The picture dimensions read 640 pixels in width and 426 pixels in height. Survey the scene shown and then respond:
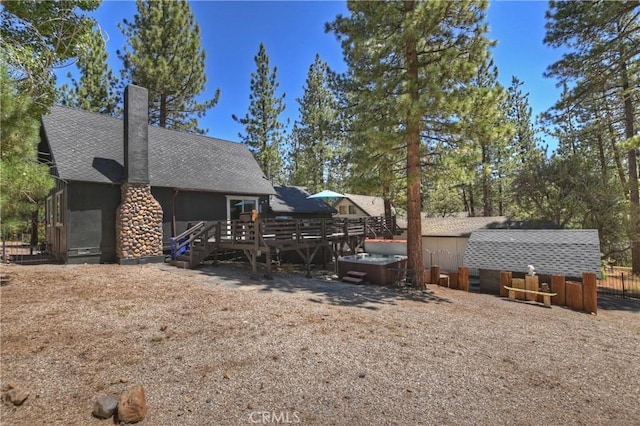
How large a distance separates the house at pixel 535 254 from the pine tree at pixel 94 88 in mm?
23359

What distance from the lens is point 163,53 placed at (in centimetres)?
1934

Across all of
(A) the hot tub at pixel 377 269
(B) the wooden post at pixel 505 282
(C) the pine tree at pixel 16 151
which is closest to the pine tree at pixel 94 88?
(C) the pine tree at pixel 16 151

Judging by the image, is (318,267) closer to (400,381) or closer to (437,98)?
(437,98)

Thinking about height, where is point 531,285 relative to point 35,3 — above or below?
below

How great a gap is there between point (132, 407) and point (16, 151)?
545 cm

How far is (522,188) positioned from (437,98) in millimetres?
12891

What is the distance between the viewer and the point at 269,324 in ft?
18.8

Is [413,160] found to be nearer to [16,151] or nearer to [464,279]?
[464,279]

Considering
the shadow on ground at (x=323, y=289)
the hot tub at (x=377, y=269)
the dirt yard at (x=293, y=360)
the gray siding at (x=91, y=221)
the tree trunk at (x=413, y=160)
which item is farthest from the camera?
the hot tub at (x=377, y=269)

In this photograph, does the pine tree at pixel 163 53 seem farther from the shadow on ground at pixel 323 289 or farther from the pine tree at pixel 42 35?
the pine tree at pixel 42 35

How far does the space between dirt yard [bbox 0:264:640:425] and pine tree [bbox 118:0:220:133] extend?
15.3m

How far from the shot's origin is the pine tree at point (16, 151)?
16.3ft

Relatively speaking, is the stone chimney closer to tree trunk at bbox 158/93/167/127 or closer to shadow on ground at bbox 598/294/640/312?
tree trunk at bbox 158/93/167/127

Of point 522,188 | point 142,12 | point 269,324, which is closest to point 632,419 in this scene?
point 269,324
